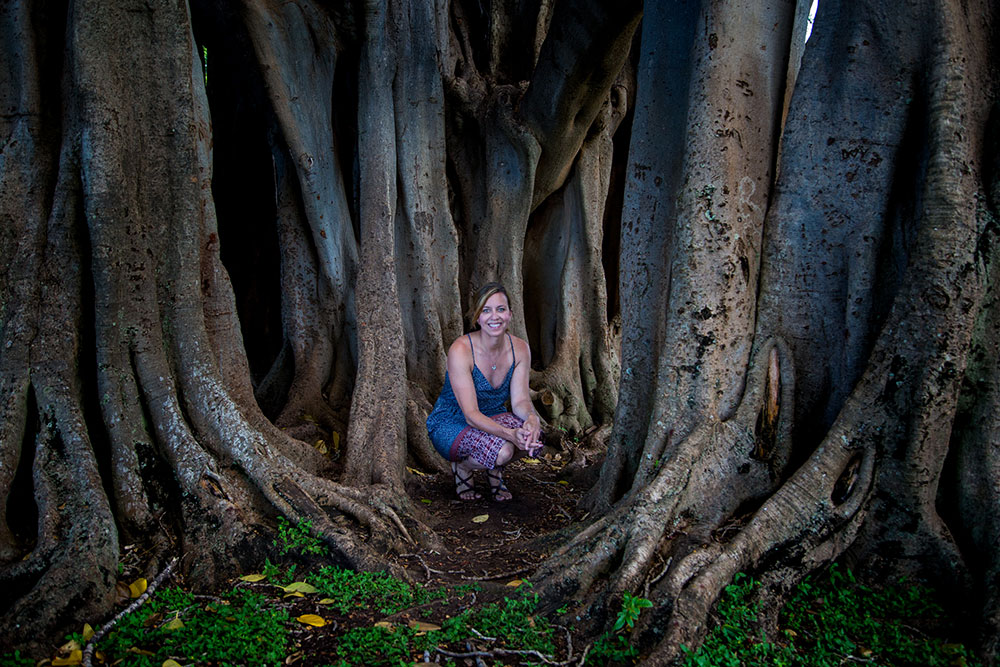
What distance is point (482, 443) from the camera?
3.80 m

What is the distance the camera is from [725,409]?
3.09 m

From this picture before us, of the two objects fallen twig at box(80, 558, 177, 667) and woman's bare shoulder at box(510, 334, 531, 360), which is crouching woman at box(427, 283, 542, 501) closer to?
woman's bare shoulder at box(510, 334, 531, 360)

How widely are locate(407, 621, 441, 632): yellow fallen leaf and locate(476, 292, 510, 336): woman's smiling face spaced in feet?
5.70

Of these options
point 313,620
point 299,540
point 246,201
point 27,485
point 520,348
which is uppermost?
point 246,201

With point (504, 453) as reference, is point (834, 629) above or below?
below

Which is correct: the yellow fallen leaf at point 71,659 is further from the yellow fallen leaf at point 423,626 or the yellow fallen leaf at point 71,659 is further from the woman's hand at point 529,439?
the woman's hand at point 529,439

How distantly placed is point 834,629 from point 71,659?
267 cm

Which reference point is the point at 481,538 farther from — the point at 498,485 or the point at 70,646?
the point at 70,646

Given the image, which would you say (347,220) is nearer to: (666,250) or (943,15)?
(666,250)

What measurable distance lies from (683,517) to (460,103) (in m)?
4.44

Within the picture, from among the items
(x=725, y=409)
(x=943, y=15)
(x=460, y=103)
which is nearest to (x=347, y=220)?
(x=460, y=103)

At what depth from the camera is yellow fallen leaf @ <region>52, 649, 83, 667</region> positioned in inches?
83.9

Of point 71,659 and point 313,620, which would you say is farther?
point 313,620

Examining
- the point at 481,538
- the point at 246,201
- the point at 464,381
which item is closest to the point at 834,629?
the point at 481,538
